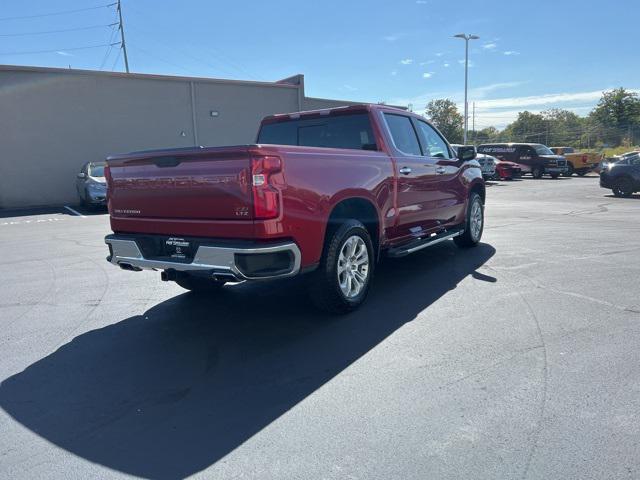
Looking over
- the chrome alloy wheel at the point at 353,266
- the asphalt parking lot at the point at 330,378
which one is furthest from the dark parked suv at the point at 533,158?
Answer: the chrome alloy wheel at the point at 353,266

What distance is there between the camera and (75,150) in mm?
20031

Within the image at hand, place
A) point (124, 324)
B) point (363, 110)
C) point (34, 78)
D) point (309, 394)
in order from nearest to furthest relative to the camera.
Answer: point (309, 394), point (124, 324), point (363, 110), point (34, 78)

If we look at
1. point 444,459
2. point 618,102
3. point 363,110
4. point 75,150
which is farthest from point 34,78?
point 618,102

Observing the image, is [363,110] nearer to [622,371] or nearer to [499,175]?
[622,371]

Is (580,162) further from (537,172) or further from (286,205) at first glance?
(286,205)

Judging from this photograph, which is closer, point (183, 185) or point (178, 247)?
point (183, 185)

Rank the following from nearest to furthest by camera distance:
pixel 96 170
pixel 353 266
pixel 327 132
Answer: pixel 353 266 → pixel 327 132 → pixel 96 170

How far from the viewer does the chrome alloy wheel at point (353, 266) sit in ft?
16.6

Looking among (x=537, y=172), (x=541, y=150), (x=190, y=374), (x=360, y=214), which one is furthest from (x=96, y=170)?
(x=541, y=150)

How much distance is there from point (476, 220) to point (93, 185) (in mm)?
12437

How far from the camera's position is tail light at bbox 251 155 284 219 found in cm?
402

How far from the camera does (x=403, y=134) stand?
646cm

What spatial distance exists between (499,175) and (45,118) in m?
22.4

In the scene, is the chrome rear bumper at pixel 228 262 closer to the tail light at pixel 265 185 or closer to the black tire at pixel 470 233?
the tail light at pixel 265 185
